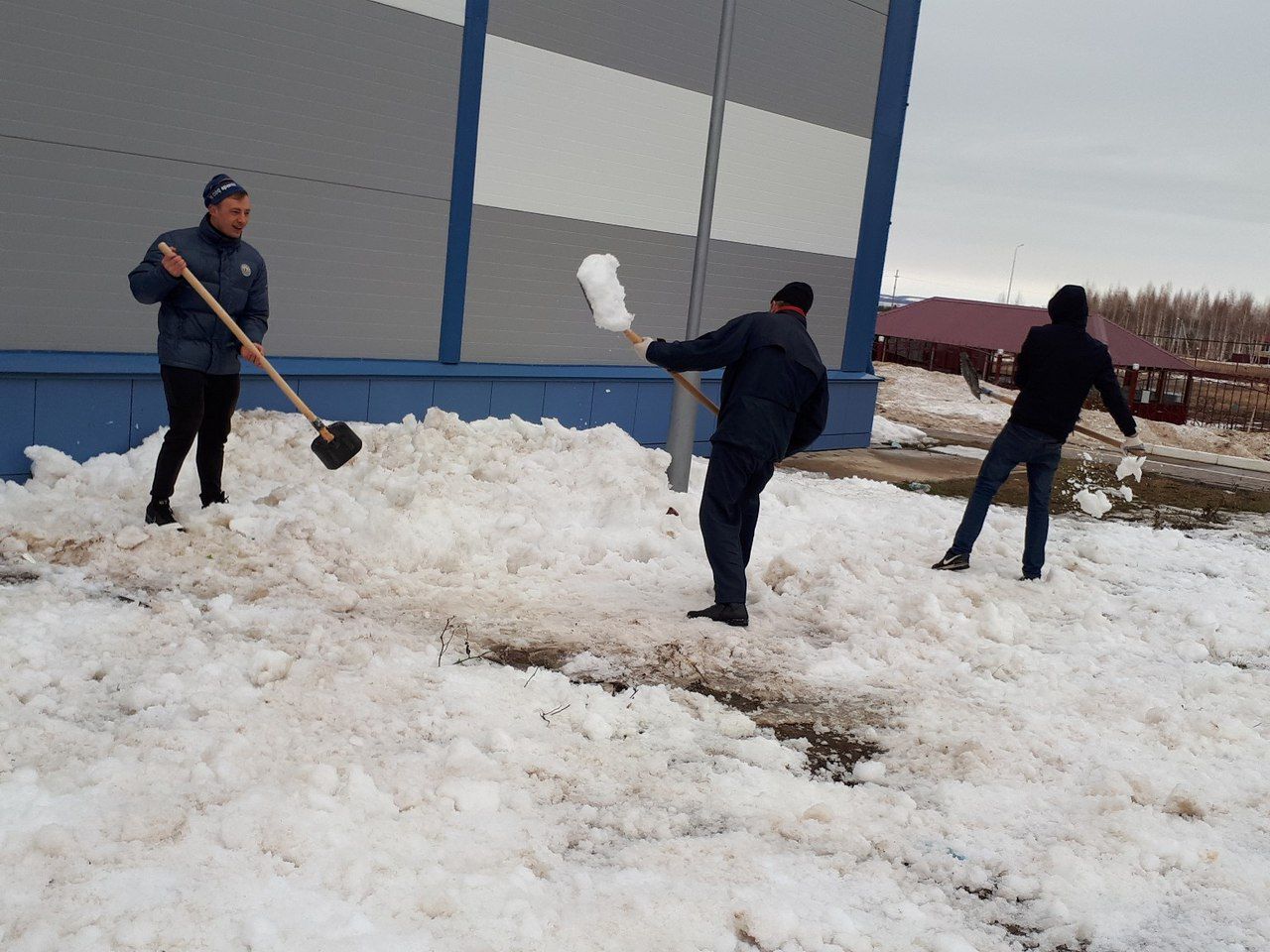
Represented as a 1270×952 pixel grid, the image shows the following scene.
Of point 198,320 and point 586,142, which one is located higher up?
point 586,142

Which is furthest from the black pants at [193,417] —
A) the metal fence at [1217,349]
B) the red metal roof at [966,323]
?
the metal fence at [1217,349]

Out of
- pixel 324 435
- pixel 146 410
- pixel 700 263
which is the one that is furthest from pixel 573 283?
pixel 324 435

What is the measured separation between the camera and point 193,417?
19.6 ft

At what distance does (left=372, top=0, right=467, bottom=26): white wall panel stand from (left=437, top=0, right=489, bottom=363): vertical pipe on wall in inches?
2.4

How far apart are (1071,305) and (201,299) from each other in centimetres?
523

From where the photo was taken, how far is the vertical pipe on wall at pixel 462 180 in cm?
872

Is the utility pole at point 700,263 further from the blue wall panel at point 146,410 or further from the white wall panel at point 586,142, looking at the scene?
the blue wall panel at point 146,410

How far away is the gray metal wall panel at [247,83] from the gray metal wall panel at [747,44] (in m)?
1.05

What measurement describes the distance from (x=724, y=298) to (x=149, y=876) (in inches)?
362

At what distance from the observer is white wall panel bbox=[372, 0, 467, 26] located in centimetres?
824

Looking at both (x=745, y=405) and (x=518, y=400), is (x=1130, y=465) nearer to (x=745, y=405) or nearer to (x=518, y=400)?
(x=745, y=405)

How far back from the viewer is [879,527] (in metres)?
7.97

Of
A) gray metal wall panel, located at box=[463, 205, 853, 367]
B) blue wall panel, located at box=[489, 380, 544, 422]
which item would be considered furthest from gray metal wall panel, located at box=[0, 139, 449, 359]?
blue wall panel, located at box=[489, 380, 544, 422]

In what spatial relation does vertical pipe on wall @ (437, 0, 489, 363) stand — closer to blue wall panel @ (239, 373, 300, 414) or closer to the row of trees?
blue wall panel @ (239, 373, 300, 414)
